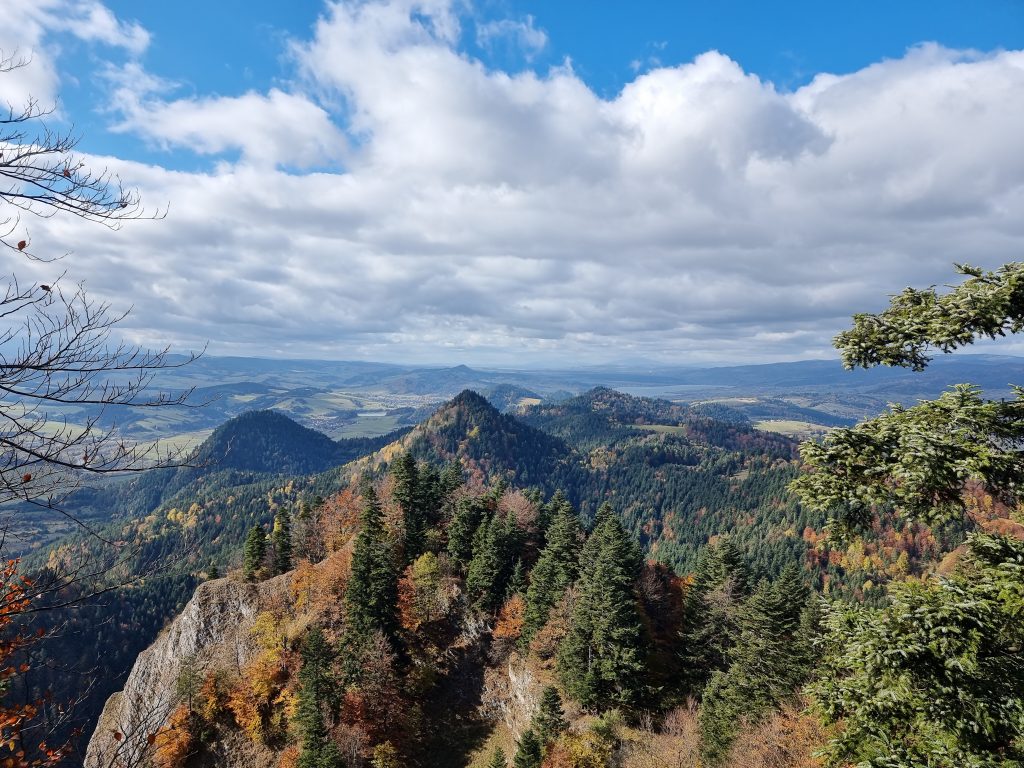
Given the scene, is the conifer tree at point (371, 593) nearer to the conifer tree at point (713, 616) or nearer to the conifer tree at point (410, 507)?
the conifer tree at point (410, 507)

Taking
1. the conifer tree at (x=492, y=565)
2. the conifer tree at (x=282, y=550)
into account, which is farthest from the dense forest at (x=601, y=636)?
the conifer tree at (x=282, y=550)

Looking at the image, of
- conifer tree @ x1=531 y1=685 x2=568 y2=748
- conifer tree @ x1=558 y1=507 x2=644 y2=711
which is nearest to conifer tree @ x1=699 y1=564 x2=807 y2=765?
conifer tree @ x1=558 y1=507 x2=644 y2=711

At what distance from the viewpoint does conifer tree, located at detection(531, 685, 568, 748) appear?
4150 cm

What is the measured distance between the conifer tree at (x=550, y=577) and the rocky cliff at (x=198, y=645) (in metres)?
33.5

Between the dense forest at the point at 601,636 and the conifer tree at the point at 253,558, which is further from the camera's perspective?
the conifer tree at the point at 253,558

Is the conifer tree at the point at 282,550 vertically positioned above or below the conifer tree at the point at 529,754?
above

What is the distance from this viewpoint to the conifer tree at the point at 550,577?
53.1 meters

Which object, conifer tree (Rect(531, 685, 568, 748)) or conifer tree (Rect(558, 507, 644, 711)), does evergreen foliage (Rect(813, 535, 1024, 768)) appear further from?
conifer tree (Rect(531, 685, 568, 748))

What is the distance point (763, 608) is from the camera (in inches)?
1566

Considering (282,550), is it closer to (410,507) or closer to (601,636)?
Answer: (410,507)

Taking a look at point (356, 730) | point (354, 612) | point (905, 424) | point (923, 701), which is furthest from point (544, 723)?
point (905, 424)

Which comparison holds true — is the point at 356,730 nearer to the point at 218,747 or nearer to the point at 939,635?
the point at 218,747

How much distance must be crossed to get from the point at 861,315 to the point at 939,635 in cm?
748

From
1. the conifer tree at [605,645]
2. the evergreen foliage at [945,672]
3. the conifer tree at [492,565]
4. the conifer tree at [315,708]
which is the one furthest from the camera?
the conifer tree at [492,565]
